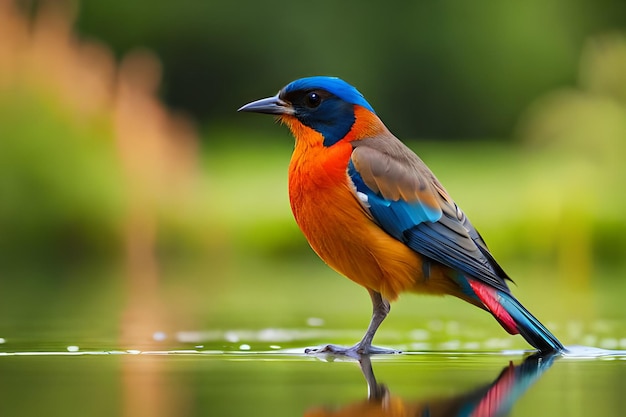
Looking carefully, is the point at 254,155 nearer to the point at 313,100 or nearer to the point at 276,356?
the point at 313,100

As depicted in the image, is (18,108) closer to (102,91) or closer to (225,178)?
(102,91)

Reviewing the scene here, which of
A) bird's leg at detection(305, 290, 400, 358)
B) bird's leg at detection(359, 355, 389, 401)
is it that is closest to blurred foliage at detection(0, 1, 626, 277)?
bird's leg at detection(305, 290, 400, 358)

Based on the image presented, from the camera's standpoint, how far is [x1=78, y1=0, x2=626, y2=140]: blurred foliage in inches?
606

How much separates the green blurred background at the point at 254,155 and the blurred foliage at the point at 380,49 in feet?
0.10

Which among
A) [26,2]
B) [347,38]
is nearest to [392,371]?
[26,2]

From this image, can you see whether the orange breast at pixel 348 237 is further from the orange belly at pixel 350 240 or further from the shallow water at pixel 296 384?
the shallow water at pixel 296 384

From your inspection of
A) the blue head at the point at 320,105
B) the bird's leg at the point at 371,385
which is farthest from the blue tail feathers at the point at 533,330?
the blue head at the point at 320,105

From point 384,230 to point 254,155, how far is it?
31.3 feet

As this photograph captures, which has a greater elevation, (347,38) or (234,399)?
(347,38)

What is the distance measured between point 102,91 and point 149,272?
334cm

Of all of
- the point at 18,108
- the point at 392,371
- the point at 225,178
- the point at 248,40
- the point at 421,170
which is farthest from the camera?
the point at 248,40

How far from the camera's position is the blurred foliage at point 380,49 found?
50.5ft

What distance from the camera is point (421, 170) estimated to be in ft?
16.3

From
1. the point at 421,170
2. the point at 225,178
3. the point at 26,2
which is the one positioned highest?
the point at 26,2
